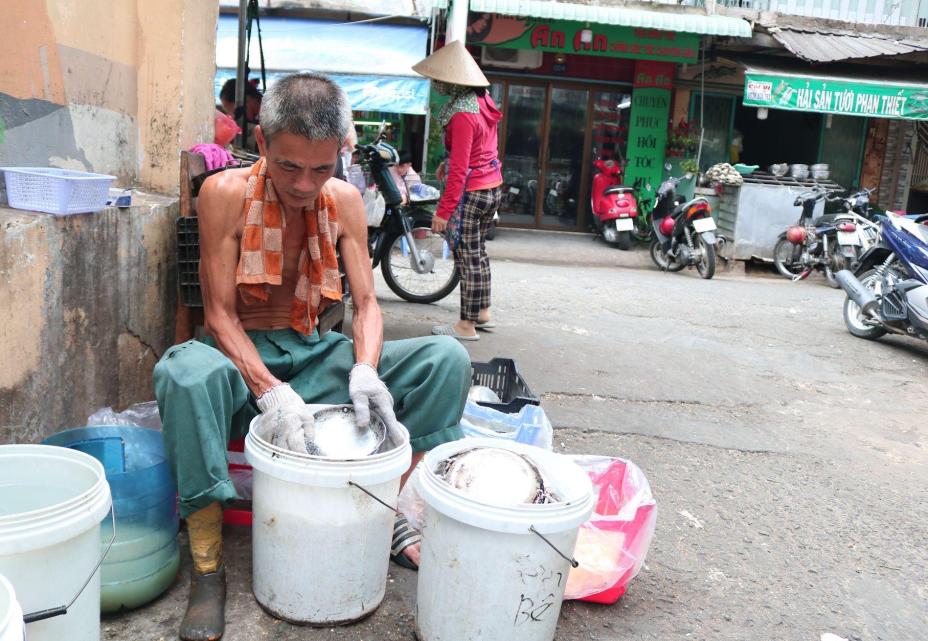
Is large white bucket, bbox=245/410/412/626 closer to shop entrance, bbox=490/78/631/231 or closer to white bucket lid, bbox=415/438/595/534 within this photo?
white bucket lid, bbox=415/438/595/534

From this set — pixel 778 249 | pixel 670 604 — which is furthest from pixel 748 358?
pixel 778 249

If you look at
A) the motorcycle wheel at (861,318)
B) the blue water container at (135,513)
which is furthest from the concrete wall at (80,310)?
the motorcycle wheel at (861,318)

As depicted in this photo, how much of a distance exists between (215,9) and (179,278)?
1.39 meters

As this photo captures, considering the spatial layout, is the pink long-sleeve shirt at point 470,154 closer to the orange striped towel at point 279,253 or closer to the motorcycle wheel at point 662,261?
the orange striped towel at point 279,253

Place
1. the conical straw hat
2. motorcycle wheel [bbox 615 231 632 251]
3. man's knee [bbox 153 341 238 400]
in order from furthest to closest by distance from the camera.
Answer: motorcycle wheel [bbox 615 231 632 251] < the conical straw hat < man's knee [bbox 153 341 238 400]

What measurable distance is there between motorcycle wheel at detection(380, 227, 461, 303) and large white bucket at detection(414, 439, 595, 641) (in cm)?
461

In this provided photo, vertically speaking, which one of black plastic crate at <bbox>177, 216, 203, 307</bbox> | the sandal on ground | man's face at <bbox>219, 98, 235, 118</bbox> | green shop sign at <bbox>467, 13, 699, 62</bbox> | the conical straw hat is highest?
green shop sign at <bbox>467, 13, 699, 62</bbox>

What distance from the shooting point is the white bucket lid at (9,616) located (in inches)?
47.0

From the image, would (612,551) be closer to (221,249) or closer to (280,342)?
(280,342)

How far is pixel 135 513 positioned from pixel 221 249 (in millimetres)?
823

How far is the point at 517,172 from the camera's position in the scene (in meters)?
12.6

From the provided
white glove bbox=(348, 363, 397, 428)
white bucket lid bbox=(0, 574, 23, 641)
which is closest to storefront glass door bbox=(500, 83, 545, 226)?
white glove bbox=(348, 363, 397, 428)

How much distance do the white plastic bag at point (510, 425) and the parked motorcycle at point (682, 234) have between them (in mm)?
7307

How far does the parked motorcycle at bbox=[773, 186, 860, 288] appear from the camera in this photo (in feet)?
30.3
